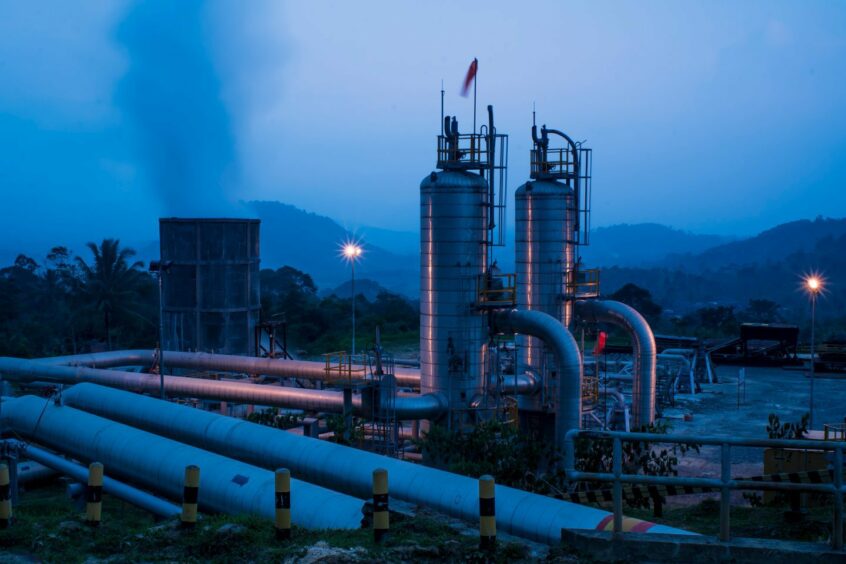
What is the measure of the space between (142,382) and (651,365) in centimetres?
1657

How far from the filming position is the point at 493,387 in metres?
24.1

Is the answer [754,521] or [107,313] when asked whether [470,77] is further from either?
[107,313]

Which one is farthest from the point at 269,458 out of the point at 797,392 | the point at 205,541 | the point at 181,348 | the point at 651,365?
the point at 797,392

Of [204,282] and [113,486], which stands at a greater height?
[204,282]

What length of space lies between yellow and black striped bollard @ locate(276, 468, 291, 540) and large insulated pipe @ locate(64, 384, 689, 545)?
3.70 meters

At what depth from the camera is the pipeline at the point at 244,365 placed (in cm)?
2619

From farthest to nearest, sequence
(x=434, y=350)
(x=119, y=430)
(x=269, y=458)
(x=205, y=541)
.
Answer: (x=434, y=350), (x=119, y=430), (x=269, y=458), (x=205, y=541)

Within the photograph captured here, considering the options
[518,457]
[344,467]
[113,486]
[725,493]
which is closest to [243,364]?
[113,486]

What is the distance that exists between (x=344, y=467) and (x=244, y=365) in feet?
51.7

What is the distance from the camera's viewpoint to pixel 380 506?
9.32 meters

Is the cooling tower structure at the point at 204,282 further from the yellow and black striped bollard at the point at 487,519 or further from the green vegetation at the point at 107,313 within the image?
the yellow and black striped bollard at the point at 487,519

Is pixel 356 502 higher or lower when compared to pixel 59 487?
higher

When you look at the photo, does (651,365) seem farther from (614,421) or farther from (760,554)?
(760,554)

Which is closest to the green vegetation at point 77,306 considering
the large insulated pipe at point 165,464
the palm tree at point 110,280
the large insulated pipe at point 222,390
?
the palm tree at point 110,280
